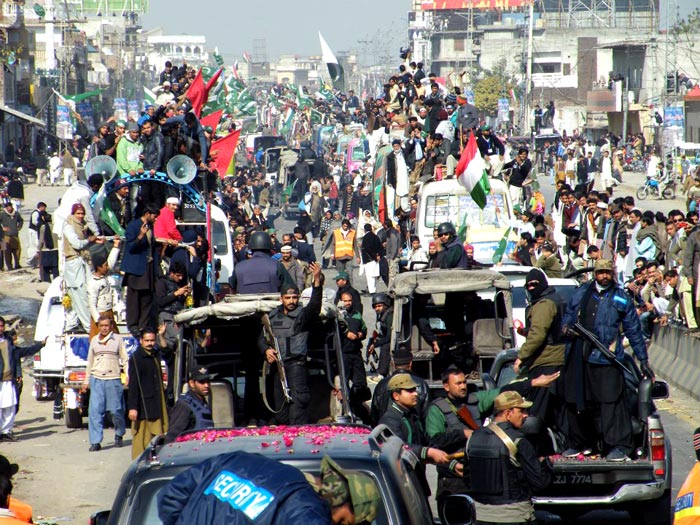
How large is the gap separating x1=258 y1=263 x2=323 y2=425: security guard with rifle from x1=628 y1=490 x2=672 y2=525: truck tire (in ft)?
8.41

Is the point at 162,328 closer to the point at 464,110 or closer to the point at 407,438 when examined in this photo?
the point at 407,438

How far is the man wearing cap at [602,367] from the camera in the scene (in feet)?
32.4

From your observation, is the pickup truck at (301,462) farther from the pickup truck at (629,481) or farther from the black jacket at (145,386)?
the black jacket at (145,386)

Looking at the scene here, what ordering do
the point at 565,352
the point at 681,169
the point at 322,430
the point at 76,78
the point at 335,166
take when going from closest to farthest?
the point at 322,430 < the point at 565,352 < the point at 681,169 < the point at 335,166 < the point at 76,78

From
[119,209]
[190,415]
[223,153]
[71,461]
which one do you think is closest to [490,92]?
[223,153]

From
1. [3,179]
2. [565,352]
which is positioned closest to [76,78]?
[3,179]

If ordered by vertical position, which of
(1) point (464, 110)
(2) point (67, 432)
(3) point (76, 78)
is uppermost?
(3) point (76, 78)

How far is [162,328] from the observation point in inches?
519

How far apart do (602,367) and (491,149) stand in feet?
51.2

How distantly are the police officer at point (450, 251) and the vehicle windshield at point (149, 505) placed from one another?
10.4 meters

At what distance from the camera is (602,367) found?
33.1 ft

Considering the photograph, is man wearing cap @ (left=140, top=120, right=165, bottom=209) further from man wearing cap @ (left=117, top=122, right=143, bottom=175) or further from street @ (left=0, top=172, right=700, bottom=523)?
street @ (left=0, top=172, right=700, bottom=523)

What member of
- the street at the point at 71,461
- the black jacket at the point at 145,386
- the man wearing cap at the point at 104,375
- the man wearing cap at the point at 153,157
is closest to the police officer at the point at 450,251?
the street at the point at 71,461

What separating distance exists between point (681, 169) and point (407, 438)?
41308 mm
